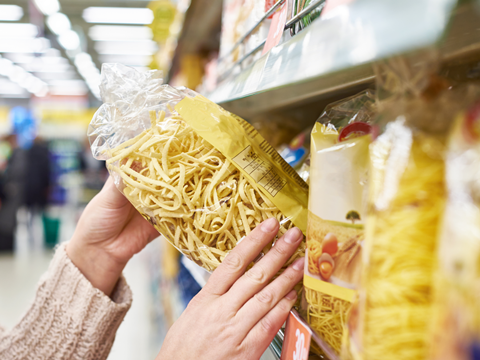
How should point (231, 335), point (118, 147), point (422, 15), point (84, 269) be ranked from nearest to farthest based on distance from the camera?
point (422, 15)
point (231, 335)
point (118, 147)
point (84, 269)

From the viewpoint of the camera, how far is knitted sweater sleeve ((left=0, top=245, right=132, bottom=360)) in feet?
2.99

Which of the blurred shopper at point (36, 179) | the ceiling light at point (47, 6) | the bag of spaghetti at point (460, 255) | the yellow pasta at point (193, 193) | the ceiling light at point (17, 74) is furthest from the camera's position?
the ceiling light at point (17, 74)

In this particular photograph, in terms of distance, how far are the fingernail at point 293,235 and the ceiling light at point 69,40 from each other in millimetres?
8448

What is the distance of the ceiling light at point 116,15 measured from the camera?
6801 mm

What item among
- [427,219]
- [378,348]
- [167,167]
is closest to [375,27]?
[427,219]

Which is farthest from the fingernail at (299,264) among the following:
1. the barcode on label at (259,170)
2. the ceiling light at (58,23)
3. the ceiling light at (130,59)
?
the ceiling light at (130,59)

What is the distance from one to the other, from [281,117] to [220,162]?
2.41 ft

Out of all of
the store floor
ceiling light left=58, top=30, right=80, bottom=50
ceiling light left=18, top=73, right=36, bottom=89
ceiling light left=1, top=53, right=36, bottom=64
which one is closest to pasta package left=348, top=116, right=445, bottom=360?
the store floor

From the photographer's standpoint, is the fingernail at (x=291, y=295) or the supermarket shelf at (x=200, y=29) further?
the supermarket shelf at (x=200, y=29)

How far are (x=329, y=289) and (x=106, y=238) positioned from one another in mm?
667

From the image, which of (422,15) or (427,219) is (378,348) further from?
(422,15)

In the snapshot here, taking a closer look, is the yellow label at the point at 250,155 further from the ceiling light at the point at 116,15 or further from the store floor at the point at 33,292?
the ceiling light at the point at 116,15

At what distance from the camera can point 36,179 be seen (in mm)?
5895

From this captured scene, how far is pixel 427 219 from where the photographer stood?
304mm
